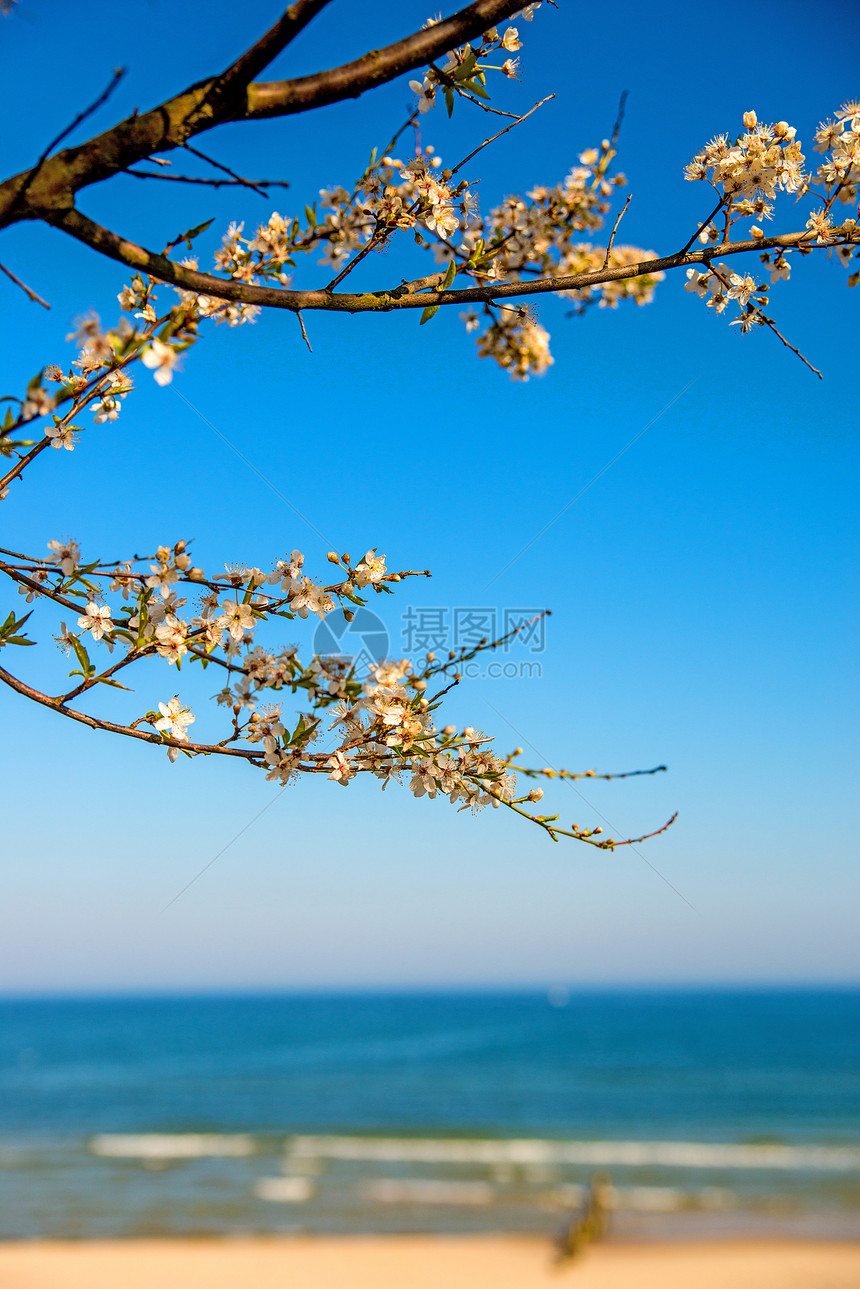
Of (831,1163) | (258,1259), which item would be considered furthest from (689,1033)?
(258,1259)

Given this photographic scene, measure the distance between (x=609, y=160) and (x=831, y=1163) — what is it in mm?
21060

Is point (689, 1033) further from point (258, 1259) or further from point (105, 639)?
point (105, 639)

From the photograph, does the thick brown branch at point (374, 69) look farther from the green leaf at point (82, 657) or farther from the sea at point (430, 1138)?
the sea at point (430, 1138)

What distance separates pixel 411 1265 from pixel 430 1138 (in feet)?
33.8

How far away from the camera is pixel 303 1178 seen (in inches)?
604

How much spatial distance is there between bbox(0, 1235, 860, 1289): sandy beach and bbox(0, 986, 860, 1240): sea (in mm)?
829

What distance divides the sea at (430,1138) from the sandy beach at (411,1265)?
83 centimetres

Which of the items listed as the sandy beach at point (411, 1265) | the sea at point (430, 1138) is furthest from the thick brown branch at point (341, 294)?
the sea at point (430, 1138)

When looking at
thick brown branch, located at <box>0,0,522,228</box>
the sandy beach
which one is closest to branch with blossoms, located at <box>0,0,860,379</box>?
thick brown branch, located at <box>0,0,522,228</box>

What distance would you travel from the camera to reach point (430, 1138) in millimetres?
20172

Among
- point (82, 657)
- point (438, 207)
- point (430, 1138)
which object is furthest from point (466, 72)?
point (430, 1138)

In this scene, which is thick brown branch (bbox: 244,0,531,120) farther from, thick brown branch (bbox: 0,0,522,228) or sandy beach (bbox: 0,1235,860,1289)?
sandy beach (bbox: 0,1235,860,1289)

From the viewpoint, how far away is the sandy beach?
1002 cm

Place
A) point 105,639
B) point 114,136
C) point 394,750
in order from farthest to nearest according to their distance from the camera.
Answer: point 105,639
point 394,750
point 114,136
